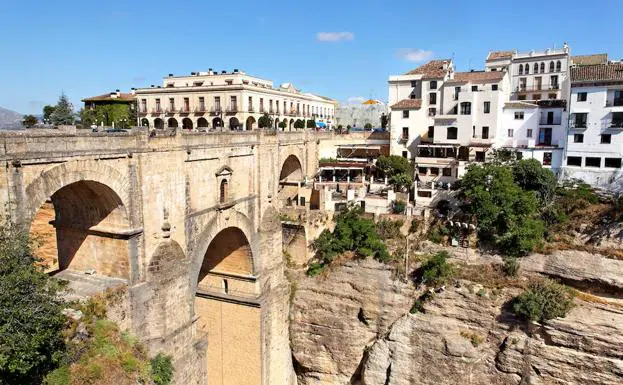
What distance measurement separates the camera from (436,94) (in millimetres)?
36344

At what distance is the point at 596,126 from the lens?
29.4m

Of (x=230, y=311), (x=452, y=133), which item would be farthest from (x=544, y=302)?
(x=452, y=133)

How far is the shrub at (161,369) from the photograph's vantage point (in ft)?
54.2

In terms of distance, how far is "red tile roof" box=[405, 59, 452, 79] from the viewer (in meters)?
36.7

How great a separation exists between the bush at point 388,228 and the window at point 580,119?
1311 centimetres

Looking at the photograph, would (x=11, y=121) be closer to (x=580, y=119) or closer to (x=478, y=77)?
(x=478, y=77)

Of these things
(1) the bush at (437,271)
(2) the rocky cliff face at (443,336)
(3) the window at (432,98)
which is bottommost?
(2) the rocky cliff face at (443,336)

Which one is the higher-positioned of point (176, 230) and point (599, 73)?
point (599, 73)

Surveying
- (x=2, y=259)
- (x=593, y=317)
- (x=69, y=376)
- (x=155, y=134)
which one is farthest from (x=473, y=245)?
(x=2, y=259)

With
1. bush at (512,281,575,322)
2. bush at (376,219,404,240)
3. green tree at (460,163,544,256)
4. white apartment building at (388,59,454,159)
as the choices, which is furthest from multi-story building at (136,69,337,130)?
bush at (512,281,575,322)

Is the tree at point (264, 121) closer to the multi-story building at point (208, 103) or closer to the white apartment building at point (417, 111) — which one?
the multi-story building at point (208, 103)

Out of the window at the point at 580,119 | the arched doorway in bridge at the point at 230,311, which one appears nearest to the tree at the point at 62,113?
the arched doorway in bridge at the point at 230,311

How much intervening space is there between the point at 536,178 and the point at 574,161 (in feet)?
16.6

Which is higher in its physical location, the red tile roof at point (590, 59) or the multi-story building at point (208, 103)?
the red tile roof at point (590, 59)
